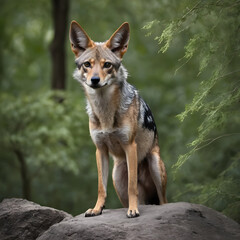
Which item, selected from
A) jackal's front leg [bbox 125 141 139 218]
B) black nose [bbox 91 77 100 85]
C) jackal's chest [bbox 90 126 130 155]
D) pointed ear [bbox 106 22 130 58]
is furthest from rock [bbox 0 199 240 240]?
pointed ear [bbox 106 22 130 58]

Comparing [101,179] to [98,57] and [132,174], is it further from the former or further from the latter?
[98,57]

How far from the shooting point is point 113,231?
6.13 meters

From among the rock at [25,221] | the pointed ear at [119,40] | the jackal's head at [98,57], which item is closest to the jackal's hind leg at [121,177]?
the rock at [25,221]

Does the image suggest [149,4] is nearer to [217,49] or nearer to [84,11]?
[84,11]

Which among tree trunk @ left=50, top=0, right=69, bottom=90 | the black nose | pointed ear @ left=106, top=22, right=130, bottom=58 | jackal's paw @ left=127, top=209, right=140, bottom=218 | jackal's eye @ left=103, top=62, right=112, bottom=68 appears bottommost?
jackal's paw @ left=127, top=209, right=140, bottom=218

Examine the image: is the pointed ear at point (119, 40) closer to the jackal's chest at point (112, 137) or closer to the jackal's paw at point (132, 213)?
the jackal's chest at point (112, 137)

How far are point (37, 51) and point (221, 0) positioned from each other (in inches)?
Result: 741

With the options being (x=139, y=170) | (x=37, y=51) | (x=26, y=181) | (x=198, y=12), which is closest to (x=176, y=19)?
(x=198, y=12)

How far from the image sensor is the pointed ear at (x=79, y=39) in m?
7.13

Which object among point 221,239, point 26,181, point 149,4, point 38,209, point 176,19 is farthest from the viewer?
point 149,4

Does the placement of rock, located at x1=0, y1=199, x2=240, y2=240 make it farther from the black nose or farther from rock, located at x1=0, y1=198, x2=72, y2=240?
the black nose

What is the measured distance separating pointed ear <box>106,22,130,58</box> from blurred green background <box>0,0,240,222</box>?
0.36m

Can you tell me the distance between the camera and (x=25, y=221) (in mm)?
7445

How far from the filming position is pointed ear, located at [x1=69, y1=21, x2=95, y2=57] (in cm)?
713
